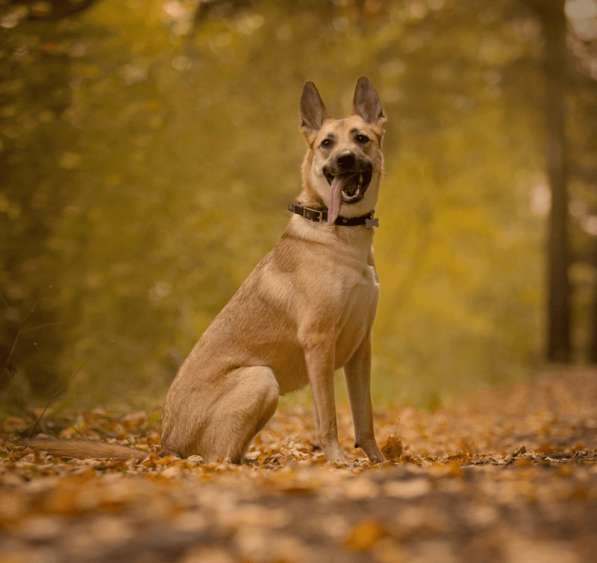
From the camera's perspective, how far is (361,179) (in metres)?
5.30

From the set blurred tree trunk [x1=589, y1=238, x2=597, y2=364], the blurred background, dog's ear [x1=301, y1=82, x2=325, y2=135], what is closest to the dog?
dog's ear [x1=301, y1=82, x2=325, y2=135]

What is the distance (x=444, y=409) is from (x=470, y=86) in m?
8.82

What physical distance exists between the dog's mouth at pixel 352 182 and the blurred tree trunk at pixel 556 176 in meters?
12.8

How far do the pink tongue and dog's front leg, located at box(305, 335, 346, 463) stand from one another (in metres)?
0.83

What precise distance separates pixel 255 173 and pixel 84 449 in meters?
10.3

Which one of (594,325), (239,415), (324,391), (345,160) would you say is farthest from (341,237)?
(594,325)

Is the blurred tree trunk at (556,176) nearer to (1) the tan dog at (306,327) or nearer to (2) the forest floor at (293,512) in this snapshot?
(1) the tan dog at (306,327)

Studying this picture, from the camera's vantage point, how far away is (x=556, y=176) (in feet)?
55.7

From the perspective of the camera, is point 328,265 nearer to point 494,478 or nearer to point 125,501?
point 494,478

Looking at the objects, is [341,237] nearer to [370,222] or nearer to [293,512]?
[370,222]

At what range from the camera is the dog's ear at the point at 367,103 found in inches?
227

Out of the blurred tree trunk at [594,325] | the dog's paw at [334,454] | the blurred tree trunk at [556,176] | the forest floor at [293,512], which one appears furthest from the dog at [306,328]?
the blurred tree trunk at [594,325]

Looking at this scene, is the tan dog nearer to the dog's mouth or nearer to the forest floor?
the dog's mouth

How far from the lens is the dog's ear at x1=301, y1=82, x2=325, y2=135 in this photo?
570cm
